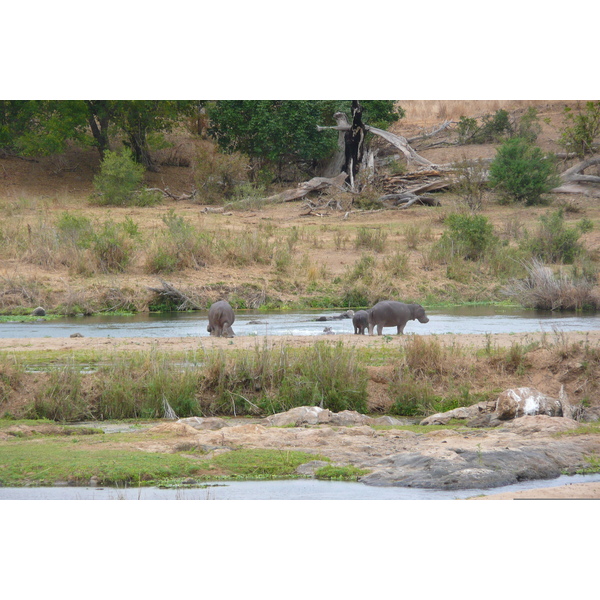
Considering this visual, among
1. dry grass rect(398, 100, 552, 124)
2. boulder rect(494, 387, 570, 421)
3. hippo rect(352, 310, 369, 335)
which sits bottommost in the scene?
boulder rect(494, 387, 570, 421)

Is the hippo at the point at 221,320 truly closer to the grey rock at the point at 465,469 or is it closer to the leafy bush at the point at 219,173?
the grey rock at the point at 465,469

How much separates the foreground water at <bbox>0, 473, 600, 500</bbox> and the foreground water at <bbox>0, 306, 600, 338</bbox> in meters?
7.34

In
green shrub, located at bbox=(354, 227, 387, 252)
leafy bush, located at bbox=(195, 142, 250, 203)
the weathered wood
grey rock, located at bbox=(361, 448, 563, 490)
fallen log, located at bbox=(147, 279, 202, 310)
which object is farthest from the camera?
leafy bush, located at bbox=(195, 142, 250, 203)

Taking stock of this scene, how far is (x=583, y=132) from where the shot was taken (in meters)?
34.5

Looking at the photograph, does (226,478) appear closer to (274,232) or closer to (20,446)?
(20,446)

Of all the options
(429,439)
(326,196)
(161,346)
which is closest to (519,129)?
(326,196)

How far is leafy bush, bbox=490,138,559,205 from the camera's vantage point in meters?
31.1

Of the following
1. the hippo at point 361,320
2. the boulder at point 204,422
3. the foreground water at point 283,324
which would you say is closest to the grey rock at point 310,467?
the boulder at point 204,422

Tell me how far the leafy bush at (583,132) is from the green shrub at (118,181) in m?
18.3

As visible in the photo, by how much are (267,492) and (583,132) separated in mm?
30801

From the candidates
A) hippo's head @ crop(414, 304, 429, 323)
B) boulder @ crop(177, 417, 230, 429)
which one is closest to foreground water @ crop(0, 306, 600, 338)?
hippo's head @ crop(414, 304, 429, 323)

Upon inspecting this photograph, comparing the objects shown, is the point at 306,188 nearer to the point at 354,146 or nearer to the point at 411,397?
the point at 354,146

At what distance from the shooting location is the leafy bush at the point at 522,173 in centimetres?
3112

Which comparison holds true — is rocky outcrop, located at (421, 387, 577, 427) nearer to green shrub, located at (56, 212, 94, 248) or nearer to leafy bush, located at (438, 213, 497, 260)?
leafy bush, located at (438, 213, 497, 260)
